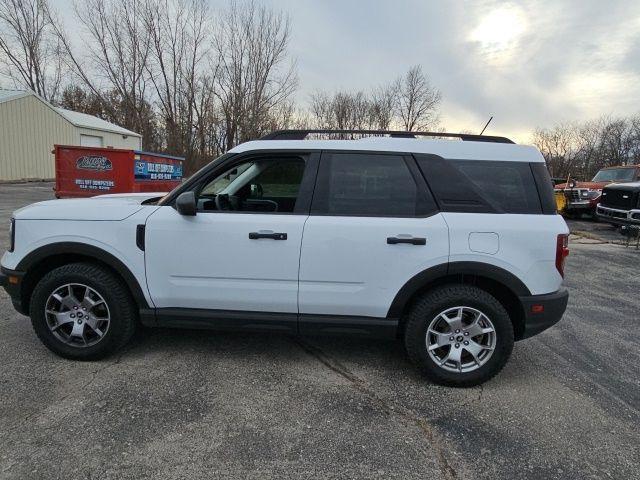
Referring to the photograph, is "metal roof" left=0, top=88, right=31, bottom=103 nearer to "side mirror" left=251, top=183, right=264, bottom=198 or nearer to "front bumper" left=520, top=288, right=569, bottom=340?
"side mirror" left=251, top=183, right=264, bottom=198

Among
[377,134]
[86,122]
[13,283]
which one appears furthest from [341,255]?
[86,122]

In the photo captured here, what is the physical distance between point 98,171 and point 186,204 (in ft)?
35.2

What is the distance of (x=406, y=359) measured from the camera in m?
3.80

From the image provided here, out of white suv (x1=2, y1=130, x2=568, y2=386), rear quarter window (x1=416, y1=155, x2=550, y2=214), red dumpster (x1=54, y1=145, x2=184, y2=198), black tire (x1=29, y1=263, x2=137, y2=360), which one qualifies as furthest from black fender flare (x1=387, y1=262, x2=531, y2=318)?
red dumpster (x1=54, y1=145, x2=184, y2=198)

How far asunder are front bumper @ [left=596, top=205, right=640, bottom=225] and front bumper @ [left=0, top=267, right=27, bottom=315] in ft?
40.7

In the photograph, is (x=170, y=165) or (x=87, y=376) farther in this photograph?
(x=170, y=165)

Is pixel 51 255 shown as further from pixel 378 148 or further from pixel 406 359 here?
pixel 406 359

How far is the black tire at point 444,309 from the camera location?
3.23 m

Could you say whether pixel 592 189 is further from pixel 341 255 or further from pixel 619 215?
pixel 341 255

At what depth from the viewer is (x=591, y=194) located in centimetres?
1514

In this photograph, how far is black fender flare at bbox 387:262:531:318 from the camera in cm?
321

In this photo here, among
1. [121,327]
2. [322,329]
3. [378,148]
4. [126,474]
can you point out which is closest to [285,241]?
[322,329]

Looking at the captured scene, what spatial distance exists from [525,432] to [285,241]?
2.01 m

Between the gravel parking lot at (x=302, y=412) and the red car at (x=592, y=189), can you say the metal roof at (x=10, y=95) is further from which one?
the red car at (x=592, y=189)
